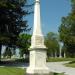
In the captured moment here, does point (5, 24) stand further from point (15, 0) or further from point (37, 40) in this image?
point (37, 40)

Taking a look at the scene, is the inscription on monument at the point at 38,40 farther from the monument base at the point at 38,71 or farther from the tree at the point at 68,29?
the tree at the point at 68,29

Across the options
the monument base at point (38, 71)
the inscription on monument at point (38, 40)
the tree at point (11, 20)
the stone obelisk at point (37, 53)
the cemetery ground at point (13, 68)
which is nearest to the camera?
the monument base at point (38, 71)

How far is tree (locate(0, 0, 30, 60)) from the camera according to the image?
44.4m

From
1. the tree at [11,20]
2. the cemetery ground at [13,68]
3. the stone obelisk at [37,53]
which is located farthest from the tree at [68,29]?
the stone obelisk at [37,53]

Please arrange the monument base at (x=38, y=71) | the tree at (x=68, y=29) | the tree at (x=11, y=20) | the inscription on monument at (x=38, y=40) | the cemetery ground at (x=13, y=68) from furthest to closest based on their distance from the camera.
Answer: the tree at (x=68, y=29), the tree at (x=11, y=20), the cemetery ground at (x=13, y=68), the inscription on monument at (x=38, y=40), the monument base at (x=38, y=71)

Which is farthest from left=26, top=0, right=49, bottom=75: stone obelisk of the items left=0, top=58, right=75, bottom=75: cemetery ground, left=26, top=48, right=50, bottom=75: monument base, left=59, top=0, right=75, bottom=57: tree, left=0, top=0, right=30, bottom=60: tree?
left=59, top=0, right=75, bottom=57: tree

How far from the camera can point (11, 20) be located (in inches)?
1853

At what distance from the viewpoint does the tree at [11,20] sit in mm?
44441

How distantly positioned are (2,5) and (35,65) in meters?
24.2

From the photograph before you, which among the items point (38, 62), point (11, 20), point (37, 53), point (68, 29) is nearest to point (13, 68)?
point (38, 62)

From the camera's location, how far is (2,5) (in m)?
42.6

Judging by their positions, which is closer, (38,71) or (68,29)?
(38,71)

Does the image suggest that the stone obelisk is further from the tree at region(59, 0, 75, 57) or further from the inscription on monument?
the tree at region(59, 0, 75, 57)

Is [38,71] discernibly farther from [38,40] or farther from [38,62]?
[38,40]
